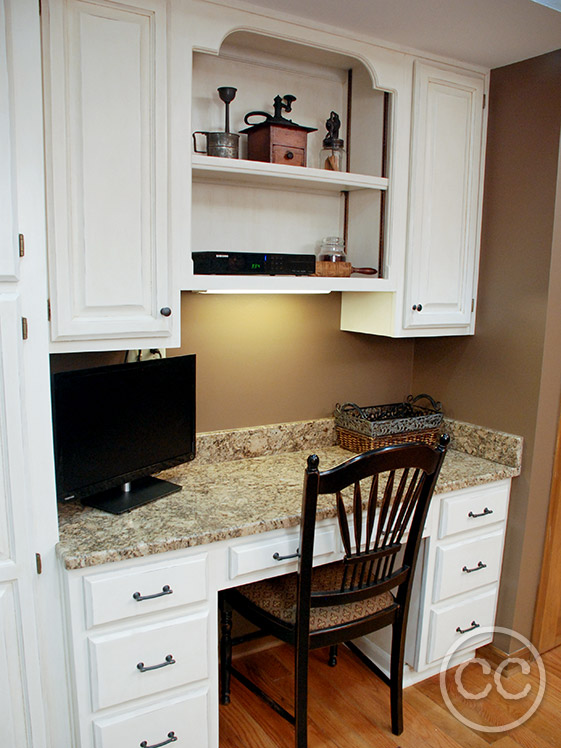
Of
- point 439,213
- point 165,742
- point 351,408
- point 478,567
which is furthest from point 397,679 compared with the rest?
point 439,213

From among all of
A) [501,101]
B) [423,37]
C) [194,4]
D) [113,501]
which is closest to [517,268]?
[501,101]

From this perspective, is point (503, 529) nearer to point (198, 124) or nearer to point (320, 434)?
point (320, 434)

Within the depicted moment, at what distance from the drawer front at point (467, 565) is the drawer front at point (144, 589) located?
3.19 feet

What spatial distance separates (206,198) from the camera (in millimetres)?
2113

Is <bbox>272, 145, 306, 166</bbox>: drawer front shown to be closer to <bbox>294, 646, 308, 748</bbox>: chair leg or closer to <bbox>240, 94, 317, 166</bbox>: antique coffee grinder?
<bbox>240, 94, 317, 166</bbox>: antique coffee grinder

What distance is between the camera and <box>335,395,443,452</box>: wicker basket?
2354mm

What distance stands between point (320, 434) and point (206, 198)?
1.05 metres

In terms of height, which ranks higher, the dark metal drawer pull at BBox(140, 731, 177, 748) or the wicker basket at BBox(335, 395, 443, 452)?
the wicker basket at BBox(335, 395, 443, 452)

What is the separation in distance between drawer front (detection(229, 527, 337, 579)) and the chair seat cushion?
10cm

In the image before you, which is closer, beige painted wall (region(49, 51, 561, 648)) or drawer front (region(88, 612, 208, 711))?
drawer front (region(88, 612, 208, 711))

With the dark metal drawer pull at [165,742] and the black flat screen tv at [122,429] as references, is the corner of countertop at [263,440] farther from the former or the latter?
the dark metal drawer pull at [165,742]

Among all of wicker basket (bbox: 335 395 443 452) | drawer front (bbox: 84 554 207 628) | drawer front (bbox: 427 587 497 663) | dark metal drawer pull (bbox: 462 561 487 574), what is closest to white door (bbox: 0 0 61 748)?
drawer front (bbox: 84 554 207 628)

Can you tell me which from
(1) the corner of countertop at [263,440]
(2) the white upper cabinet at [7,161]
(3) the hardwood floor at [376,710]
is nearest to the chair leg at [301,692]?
(3) the hardwood floor at [376,710]

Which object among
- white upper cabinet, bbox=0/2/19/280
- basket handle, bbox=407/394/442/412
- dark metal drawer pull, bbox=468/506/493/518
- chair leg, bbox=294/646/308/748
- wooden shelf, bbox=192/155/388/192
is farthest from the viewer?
basket handle, bbox=407/394/442/412
